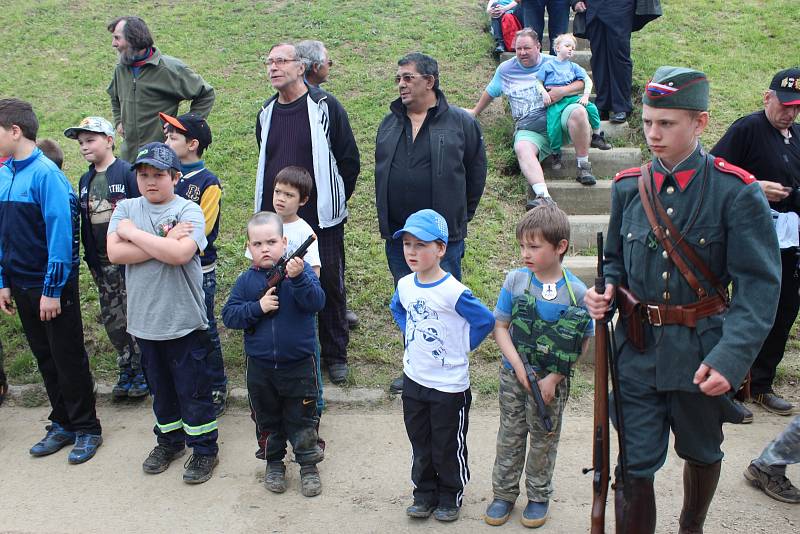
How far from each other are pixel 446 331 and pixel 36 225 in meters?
2.61

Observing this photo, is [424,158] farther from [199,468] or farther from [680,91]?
[199,468]

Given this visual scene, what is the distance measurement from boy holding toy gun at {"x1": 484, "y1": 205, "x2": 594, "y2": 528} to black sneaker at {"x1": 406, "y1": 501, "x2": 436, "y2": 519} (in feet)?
1.05

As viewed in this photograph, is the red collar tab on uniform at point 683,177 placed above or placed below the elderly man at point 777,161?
above

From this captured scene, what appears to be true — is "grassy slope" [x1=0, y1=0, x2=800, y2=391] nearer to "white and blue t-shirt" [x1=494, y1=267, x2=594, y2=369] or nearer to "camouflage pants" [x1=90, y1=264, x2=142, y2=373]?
"camouflage pants" [x1=90, y1=264, x2=142, y2=373]

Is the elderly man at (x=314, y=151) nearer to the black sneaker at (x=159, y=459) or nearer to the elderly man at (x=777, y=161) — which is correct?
the black sneaker at (x=159, y=459)

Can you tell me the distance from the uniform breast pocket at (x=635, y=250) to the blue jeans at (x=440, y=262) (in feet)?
5.57

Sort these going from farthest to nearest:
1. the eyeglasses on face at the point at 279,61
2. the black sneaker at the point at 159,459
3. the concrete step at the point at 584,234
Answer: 1. the concrete step at the point at 584,234
2. the eyeglasses on face at the point at 279,61
3. the black sneaker at the point at 159,459

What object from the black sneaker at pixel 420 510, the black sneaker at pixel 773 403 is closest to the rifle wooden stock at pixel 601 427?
the black sneaker at pixel 420 510

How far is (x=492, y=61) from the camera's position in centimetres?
937

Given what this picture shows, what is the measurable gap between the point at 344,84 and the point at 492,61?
186 centimetres

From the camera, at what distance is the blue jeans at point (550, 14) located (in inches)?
342

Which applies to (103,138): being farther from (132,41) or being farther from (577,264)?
(577,264)

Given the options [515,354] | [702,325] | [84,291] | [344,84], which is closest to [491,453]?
[515,354]

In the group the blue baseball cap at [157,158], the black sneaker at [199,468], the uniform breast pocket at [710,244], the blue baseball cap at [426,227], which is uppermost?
the blue baseball cap at [157,158]
